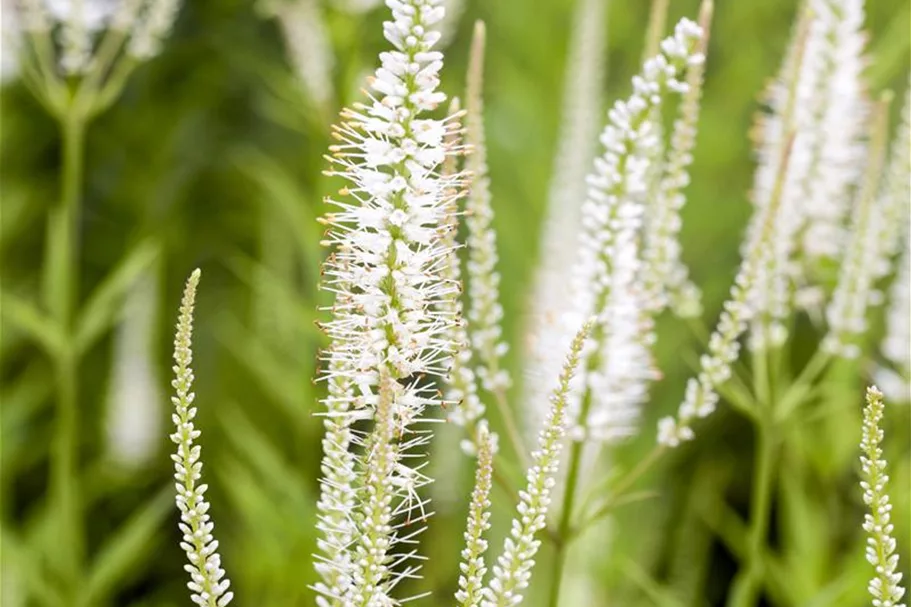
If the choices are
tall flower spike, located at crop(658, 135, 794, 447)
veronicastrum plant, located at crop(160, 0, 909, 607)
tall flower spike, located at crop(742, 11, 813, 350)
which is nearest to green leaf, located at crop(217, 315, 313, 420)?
veronicastrum plant, located at crop(160, 0, 909, 607)

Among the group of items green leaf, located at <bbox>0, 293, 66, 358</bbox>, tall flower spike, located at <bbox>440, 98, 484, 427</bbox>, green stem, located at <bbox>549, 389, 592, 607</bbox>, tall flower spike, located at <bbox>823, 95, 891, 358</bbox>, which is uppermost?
tall flower spike, located at <bbox>823, 95, 891, 358</bbox>

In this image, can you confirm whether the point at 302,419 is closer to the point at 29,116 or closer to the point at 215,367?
the point at 215,367

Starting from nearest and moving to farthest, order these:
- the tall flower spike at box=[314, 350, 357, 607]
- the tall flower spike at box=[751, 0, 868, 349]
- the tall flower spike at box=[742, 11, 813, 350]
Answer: the tall flower spike at box=[314, 350, 357, 607]
the tall flower spike at box=[742, 11, 813, 350]
the tall flower spike at box=[751, 0, 868, 349]

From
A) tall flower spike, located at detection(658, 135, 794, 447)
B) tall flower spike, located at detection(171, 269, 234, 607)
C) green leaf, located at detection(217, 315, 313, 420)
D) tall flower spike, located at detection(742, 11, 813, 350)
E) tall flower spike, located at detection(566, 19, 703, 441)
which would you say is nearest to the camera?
tall flower spike, located at detection(171, 269, 234, 607)

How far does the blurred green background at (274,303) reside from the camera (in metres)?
1.95

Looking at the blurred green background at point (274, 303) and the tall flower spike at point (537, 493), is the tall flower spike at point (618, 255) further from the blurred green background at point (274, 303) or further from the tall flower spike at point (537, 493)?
the blurred green background at point (274, 303)

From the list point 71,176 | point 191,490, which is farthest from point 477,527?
point 71,176

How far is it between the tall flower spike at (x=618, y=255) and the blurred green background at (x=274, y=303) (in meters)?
0.63

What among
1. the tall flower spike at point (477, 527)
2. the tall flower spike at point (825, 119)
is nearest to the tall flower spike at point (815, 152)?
the tall flower spike at point (825, 119)

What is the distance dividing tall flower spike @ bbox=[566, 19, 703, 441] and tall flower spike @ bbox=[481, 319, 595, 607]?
0.30 m

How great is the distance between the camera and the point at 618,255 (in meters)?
1.08

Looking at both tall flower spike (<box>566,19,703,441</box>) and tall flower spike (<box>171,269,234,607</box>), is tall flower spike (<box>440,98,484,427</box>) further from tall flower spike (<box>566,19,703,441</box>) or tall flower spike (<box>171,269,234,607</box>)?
tall flower spike (<box>171,269,234,607</box>)

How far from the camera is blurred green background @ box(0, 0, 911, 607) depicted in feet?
6.41

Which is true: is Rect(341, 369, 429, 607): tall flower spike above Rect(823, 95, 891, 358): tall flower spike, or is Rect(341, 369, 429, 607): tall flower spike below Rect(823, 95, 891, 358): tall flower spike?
below
